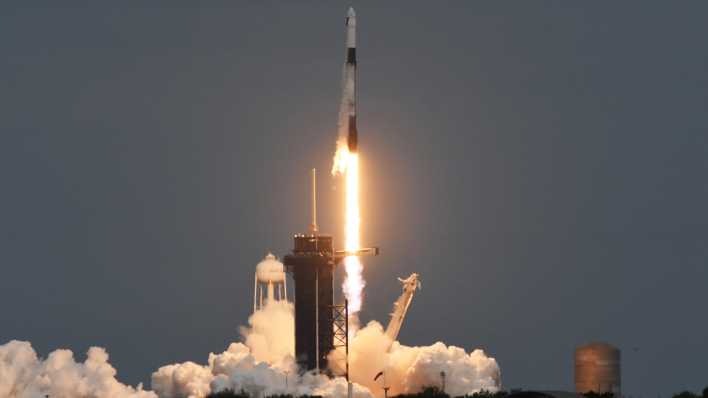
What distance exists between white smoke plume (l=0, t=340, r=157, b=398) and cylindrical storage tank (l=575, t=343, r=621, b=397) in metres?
47.5

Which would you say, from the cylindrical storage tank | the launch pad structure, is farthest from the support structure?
the cylindrical storage tank

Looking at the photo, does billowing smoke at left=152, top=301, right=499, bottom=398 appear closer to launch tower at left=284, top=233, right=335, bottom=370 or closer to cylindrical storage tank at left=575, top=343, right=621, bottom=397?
launch tower at left=284, top=233, right=335, bottom=370

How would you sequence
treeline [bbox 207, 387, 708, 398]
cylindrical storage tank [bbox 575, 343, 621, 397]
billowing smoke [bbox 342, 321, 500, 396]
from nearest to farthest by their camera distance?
treeline [bbox 207, 387, 708, 398], billowing smoke [bbox 342, 321, 500, 396], cylindrical storage tank [bbox 575, 343, 621, 397]

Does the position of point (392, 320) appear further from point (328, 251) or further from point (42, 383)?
point (42, 383)

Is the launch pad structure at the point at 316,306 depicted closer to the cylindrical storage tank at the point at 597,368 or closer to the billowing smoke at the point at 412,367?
the billowing smoke at the point at 412,367

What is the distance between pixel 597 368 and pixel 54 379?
59367mm

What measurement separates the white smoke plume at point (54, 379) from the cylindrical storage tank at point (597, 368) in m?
47.5

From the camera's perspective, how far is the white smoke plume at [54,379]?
533 feet

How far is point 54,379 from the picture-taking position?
536 ft

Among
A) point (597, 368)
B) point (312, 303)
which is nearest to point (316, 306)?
point (312, 303)

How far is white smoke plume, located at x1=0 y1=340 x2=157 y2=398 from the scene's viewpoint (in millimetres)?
162375

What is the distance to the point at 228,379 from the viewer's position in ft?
526

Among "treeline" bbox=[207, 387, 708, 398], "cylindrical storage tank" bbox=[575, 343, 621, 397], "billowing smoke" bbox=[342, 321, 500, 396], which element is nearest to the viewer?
"treeline" bbox=[207, 387, 708, 398]

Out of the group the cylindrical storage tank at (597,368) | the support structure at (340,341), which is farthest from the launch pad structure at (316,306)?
the cylindrical storage tank at (597,368)
